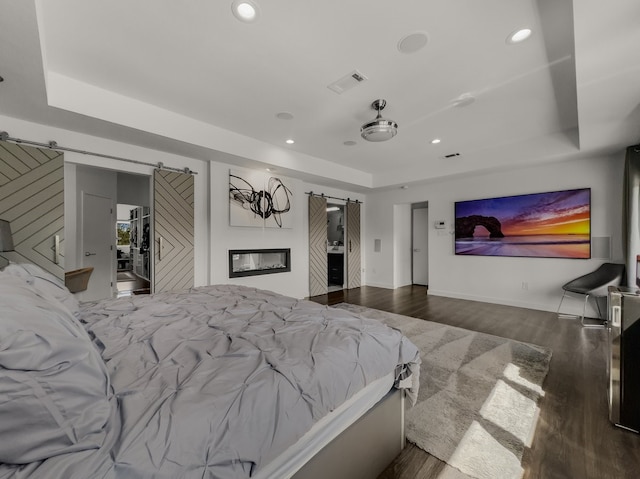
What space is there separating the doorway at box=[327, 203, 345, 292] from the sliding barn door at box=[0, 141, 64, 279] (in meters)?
4.73

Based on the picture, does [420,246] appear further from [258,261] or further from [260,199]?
[260,199]

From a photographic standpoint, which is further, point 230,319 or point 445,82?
point 445,82

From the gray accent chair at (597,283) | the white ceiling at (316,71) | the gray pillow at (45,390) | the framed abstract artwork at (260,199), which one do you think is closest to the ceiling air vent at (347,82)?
the white ceiling at (316,71)

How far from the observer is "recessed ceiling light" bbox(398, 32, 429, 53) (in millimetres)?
2055

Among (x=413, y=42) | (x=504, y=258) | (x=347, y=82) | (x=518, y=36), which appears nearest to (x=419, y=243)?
(x=504, y=258)

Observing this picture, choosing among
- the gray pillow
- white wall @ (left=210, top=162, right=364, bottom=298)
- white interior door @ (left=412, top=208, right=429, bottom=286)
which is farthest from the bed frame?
white interior door @ (left=412, top=208, right=429, bottom=286)

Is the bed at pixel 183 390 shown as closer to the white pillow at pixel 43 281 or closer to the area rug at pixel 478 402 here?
the white pillow at pixel 43 281

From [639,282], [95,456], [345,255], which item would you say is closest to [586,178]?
[639,282]

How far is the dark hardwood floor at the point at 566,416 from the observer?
4.90 feet

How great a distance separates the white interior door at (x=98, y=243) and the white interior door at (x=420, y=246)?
264 inches

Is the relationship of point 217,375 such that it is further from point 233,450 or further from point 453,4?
point 453,4

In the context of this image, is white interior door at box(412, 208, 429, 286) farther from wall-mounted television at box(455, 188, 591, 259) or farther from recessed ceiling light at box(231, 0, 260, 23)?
recessed ceiling light at box(231, 0, 260, 23)

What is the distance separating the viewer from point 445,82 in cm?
264

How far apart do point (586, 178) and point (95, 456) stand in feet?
19.6
